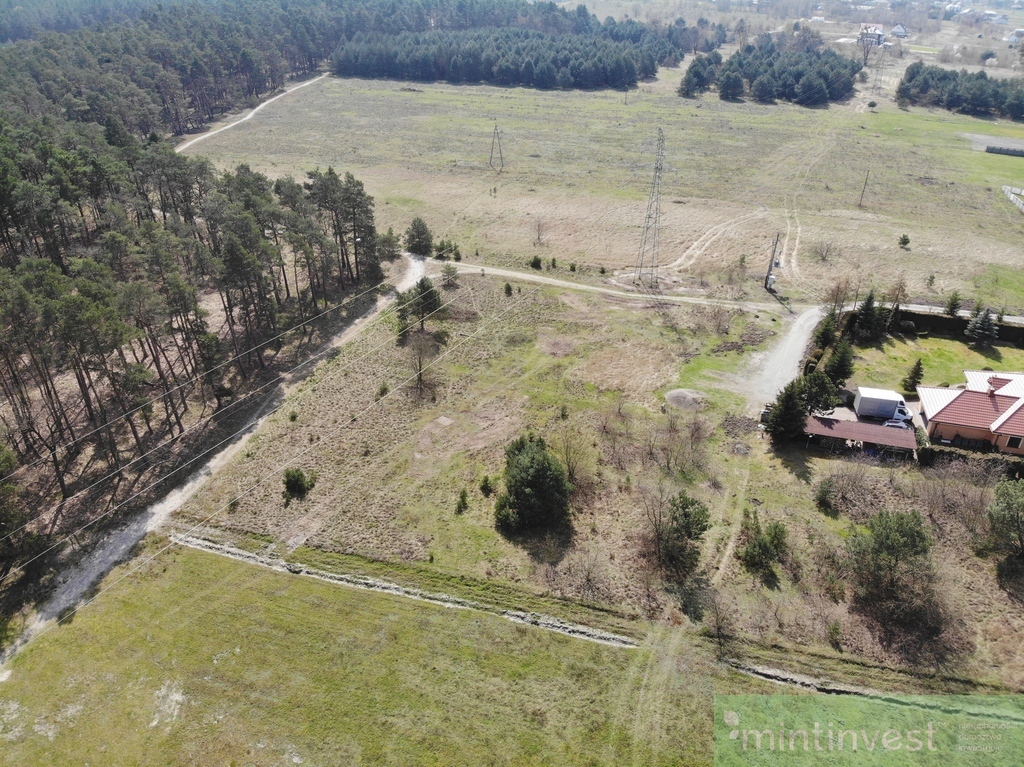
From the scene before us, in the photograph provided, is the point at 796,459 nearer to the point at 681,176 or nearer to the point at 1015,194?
the point at 681,176

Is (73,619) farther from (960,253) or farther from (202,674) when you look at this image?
(960,253)

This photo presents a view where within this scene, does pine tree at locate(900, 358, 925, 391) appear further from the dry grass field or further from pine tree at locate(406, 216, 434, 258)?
pine tree at locate(406, 216, 434, 258)

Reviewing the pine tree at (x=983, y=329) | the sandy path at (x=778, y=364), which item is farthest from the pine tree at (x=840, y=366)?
the pine tree at (x=983, y=329)

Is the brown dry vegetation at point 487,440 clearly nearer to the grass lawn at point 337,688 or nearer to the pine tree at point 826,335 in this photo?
the grass lawn at point 337,688

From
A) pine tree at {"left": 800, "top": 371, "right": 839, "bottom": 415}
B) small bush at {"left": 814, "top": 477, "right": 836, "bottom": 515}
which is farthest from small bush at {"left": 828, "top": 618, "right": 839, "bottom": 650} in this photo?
pine tree at {"left": 800, "top": 371, "right": 839, "bottom": 415}

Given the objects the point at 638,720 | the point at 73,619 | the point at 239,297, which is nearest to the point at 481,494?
the point at 638,720

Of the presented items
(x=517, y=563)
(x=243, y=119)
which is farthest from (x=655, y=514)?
(x=243, y=119)

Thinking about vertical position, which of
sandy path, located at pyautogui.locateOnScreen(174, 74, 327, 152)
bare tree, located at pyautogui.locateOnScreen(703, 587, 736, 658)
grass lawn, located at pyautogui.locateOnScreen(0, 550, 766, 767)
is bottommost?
grass lawn, located at pyautogui.locateOnScreen(0, 550, 766, 767)
